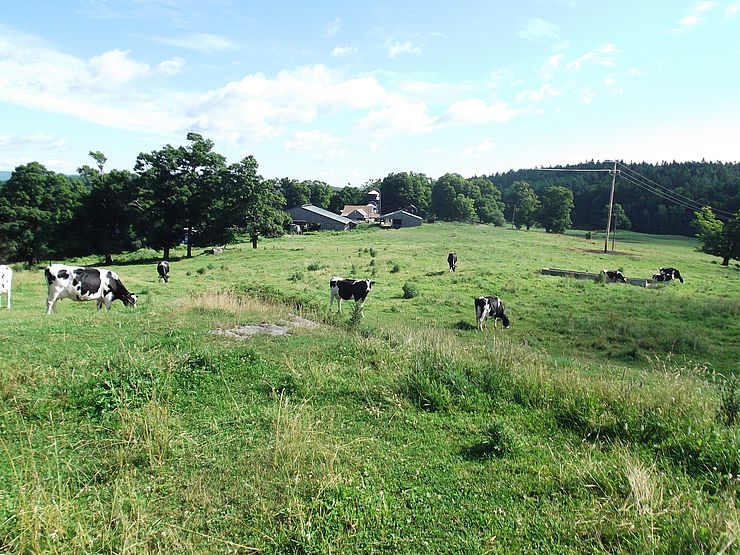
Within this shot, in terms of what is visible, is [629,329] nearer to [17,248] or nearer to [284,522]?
[284,522]

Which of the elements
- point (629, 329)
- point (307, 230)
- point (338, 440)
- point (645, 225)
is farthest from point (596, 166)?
point (338, 440)

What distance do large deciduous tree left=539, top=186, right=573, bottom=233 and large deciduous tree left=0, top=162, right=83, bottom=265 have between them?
248ft

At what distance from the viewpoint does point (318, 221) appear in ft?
280

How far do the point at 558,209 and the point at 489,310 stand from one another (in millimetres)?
74769

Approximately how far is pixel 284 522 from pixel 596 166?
223326 millimetres

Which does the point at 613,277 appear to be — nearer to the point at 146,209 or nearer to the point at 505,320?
the point at 505,320

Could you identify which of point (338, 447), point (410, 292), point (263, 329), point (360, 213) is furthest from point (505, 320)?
point (360, 213)

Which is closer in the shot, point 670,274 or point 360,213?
point 670,274

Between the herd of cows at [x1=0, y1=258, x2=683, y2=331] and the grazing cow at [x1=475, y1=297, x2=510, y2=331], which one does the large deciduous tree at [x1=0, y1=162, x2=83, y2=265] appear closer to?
the herd of cows at [x1=0, y1=258, x2=683, y2=331]

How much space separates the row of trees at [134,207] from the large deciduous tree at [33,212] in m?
0.08

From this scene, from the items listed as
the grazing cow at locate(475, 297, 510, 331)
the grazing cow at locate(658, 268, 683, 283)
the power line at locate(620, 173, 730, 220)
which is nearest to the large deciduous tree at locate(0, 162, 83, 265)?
the grazing cow at locate(475, 297, 510, 331)

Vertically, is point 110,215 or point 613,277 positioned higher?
point 110,215

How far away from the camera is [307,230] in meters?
85.1

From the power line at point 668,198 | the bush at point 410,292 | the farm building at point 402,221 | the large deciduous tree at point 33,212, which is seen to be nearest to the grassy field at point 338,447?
the bush at point 410,292
